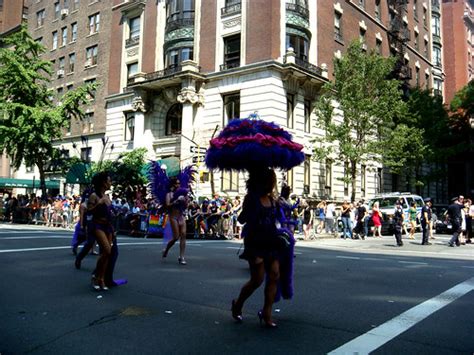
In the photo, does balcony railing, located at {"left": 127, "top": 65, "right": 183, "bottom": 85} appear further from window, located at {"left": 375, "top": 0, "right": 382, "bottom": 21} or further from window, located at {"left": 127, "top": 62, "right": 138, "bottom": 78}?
window, located at {"left": 375, "top": 0, "right": 382, "bottom": 21}

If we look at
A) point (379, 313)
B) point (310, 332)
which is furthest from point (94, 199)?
point (379, 313)

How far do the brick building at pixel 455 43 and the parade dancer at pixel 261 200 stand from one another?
55980mm

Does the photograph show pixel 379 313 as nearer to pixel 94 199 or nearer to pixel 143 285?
pixel 143 285

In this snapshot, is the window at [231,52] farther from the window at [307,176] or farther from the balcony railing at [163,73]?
the window at [307,176]

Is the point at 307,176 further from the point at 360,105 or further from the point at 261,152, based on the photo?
the point at 261,152

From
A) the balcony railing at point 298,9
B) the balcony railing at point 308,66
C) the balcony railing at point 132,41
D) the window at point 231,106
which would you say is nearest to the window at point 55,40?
the balcony railing at point 132,41

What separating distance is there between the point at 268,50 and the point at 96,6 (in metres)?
20.8

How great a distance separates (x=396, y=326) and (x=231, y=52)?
25.4 metres

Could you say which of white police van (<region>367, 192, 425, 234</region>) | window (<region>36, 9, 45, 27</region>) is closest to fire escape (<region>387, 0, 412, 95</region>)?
white police van (<region>367, 192, 425, 234</region>)

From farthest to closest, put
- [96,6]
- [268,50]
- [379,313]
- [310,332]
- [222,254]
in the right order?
[96,6]
[268,50]
[222,254]
[379,313]
[310,332]

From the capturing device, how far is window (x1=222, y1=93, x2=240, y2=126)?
27834 millimetres

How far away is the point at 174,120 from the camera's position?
31156 mm

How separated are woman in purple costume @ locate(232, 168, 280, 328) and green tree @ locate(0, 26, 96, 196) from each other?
88.2 feet

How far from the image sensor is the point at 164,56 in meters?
31.5
